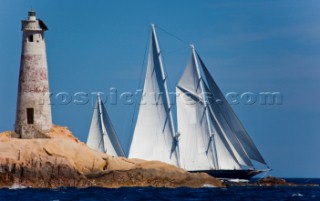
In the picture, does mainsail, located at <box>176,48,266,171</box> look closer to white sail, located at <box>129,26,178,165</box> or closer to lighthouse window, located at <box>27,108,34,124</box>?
white sail, located at <box>129,26,178,165</box>

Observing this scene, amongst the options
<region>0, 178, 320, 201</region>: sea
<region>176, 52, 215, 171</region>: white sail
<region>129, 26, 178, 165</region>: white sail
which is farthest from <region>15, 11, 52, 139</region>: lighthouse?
<region>176, 52, 215, 171</region>: white sail

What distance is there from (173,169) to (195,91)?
49.2 ft

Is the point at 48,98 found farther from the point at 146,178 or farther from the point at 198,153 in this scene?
the point at 198,153

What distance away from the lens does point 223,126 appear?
77.4 meters

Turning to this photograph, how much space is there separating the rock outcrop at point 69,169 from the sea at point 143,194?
2.41 feet

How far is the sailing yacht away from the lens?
75.7m

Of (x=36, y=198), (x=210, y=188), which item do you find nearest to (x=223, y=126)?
(x=210, y=188)

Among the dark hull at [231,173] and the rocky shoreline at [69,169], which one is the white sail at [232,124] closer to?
the dark hull at [231,173]

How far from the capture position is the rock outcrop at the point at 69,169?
6269cm

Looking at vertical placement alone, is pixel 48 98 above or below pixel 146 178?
above

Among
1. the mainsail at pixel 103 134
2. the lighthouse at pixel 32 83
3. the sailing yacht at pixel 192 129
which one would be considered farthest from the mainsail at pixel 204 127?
the lighthouse at pixel 32 83

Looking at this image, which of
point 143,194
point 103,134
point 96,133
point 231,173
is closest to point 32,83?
point 143,194

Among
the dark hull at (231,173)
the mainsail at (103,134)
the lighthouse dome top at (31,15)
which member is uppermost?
the lighthouse dome top at (31,15)

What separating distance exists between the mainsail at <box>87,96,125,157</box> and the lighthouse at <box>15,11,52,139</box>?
20401 millimetres
